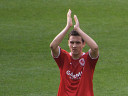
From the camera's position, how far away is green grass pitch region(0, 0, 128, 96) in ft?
37.4

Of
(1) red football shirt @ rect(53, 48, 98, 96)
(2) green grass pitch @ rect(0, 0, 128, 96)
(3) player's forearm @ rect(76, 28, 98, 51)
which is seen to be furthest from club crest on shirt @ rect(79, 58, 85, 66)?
(2) green grass pitch @ rect(0, 0, 128, 96)

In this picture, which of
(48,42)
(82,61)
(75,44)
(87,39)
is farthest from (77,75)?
(48,42)

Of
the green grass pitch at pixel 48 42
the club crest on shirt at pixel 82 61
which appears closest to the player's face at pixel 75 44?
the club crest on shirt at pixel 82 61

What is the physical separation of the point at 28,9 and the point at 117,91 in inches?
450

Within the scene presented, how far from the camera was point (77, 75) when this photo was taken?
233 inches

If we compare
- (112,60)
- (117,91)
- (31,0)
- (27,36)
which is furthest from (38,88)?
(31,0)

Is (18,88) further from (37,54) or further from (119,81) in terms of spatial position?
(37,54)

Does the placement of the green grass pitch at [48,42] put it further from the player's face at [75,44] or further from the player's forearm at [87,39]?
the player's forearm at [87,39]

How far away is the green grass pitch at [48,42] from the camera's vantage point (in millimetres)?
11391

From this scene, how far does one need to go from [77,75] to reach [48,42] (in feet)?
33.8

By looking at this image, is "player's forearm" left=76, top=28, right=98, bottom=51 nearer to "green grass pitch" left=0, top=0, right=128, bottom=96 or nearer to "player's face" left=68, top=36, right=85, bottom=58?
"player's face" left=68, top=36, right=85, bottom=58

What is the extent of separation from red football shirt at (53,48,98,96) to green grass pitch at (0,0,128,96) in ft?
15.2

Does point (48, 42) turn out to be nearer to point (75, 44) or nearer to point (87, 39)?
point (75, 44)

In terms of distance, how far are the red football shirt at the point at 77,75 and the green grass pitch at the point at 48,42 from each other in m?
4.62
